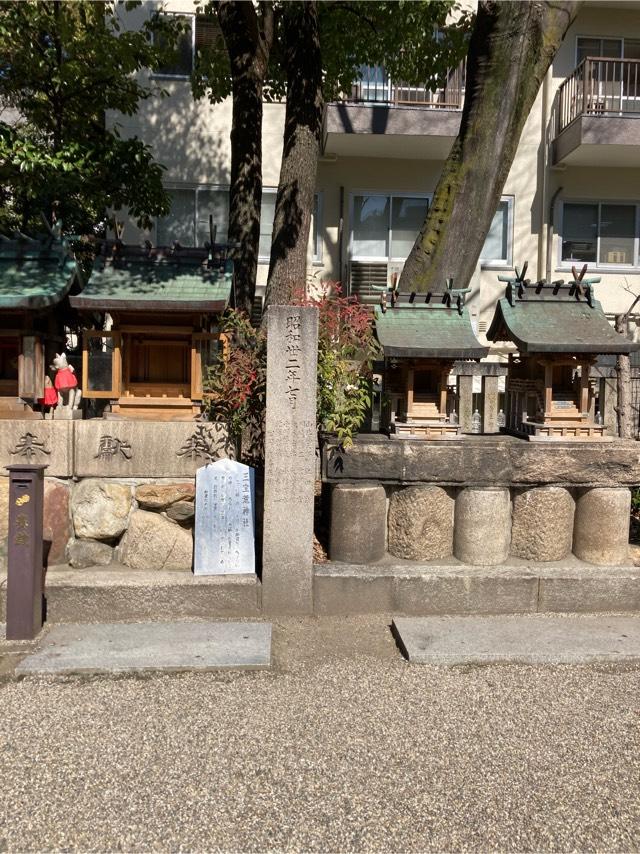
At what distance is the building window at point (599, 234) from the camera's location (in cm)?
1317

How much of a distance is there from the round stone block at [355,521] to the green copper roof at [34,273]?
282cm

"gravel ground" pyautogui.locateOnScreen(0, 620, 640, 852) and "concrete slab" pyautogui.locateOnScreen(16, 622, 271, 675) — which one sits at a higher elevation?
"concrete slab" pyautogui.locateOnScreen(16, 622, 271, 675)

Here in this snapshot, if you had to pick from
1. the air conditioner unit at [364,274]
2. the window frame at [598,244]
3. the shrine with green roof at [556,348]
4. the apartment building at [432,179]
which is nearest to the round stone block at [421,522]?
the shrine with green roof at [556,348]

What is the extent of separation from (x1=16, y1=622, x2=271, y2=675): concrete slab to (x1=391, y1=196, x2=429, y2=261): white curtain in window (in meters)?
10.0

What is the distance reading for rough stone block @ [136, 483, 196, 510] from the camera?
514 centimetres

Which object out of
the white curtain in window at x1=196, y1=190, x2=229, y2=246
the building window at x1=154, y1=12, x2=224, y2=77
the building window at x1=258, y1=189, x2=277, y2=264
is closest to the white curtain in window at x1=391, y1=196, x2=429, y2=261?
the building window at x1=258, y1=189, x2=277, y2=264

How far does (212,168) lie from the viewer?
1252cm

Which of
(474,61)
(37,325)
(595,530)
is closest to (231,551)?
(37,325)

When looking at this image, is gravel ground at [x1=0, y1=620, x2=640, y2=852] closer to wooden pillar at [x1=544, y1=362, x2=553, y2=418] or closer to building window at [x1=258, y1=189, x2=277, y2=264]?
wooden pillar at [x1=544, y1=362, x2=553, y2=418]

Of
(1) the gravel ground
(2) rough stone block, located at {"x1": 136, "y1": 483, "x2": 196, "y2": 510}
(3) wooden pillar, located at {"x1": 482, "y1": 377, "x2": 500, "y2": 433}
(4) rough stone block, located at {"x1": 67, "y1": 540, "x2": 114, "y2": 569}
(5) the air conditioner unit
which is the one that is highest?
(5) the air conditioner unit

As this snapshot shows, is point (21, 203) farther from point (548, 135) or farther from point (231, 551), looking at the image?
point (548, 135)

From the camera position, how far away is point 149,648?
14.1 feet

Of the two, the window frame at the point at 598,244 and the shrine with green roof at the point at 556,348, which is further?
the window frame at the point at 598,244

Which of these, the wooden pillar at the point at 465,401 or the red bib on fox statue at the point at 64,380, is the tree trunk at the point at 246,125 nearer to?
the red bib on fox statue at the point at 64,380
